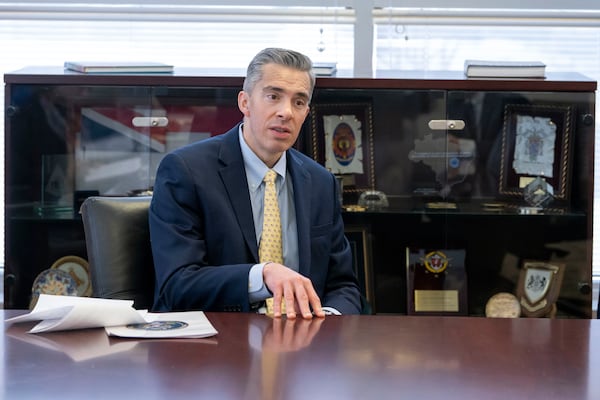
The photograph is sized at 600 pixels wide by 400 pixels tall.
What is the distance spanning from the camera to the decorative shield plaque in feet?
11.9

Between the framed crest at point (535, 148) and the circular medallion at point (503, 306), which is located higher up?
the framed crest at point (535, 148)

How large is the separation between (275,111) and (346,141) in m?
0.81

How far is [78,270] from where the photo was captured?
3.67 meters

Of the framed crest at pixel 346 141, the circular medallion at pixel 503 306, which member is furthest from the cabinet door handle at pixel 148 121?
the circular medallion at pixel 503 306

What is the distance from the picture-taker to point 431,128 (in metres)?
3.58

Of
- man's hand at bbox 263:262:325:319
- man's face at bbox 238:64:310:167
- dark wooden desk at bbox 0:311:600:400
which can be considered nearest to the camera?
dark wooden desk at bbox 0:311:600:400

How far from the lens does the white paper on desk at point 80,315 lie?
6.13 ft

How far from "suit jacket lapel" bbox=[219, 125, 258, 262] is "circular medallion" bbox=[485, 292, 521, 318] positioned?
4.24 ft

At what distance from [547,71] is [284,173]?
1.62m

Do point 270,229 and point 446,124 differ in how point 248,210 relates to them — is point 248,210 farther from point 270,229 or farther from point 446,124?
point 446,124

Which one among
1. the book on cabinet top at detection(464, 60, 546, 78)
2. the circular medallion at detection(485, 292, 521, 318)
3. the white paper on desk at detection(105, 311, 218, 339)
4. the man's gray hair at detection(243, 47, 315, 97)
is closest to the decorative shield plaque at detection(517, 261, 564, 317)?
the circular medallion at detection(485, 292, 521, 318)

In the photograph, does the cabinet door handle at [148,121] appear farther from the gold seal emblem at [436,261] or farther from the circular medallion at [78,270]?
the gold seal emblem at [436,261]

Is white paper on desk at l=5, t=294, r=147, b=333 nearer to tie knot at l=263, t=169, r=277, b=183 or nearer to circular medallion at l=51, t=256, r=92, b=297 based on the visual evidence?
tie knot at l=263, t=169, r=277, b=183

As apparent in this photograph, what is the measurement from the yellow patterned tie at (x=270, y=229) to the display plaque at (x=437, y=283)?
3.25 feet
